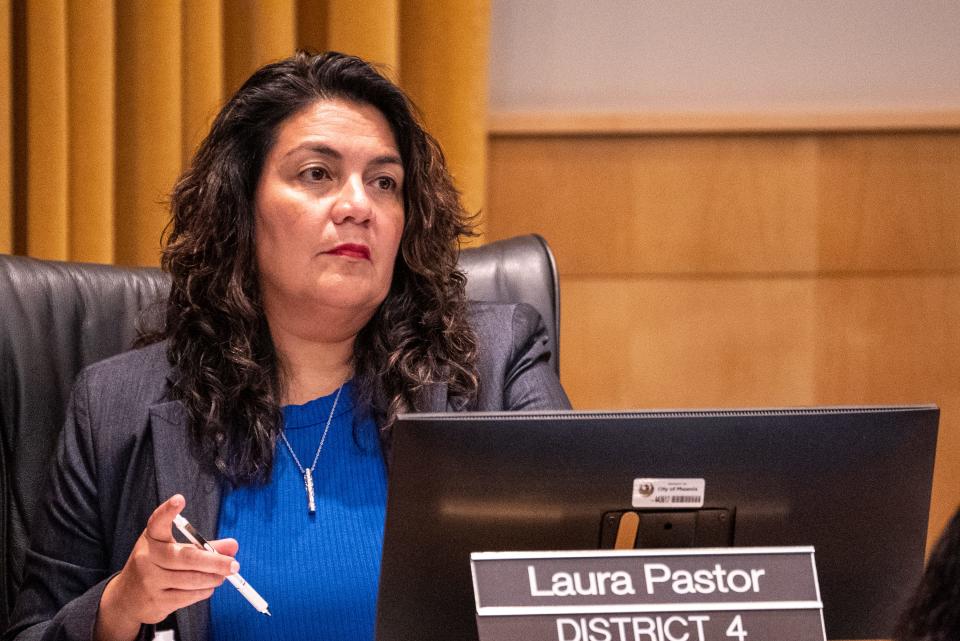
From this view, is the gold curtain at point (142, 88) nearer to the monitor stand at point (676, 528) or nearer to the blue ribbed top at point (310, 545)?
the blue ribbed top at point (310, 545)

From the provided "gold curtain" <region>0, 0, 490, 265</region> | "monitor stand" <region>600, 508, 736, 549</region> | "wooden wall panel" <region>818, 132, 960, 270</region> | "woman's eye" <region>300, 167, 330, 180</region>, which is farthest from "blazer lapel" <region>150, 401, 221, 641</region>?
"wooden wall panel" <region>818, 132, 960, 270</region>

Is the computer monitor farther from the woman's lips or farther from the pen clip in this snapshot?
the woman's lips

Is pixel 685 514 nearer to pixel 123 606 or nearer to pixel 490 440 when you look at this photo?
pixel 490 440

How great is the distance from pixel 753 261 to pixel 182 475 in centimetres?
131

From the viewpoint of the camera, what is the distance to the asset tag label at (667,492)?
0.98m

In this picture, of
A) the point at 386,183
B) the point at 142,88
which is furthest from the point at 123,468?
the point at 142,88

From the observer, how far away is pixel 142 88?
2211mm

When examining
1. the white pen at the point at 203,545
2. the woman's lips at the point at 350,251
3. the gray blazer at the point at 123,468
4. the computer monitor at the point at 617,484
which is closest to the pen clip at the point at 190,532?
the white pen at the point at 203,545

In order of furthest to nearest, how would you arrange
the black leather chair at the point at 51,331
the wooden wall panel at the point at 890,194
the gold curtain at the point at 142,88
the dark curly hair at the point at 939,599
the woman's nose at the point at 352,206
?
the wooden wall panel at the point at 890,194
the gold curtain at the point at 142,88
the black leather chair at the point at 51,331
the woman's nose at the point at 352,206
the dark curly hair at the point at 939,599

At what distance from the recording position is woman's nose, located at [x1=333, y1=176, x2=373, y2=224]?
1.57m

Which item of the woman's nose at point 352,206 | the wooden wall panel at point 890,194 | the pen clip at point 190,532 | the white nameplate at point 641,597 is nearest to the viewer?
the white nameplate at point 641,597

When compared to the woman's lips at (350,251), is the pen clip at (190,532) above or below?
below

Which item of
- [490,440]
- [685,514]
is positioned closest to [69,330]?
[490,440]

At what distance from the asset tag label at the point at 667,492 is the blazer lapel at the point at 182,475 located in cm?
66
